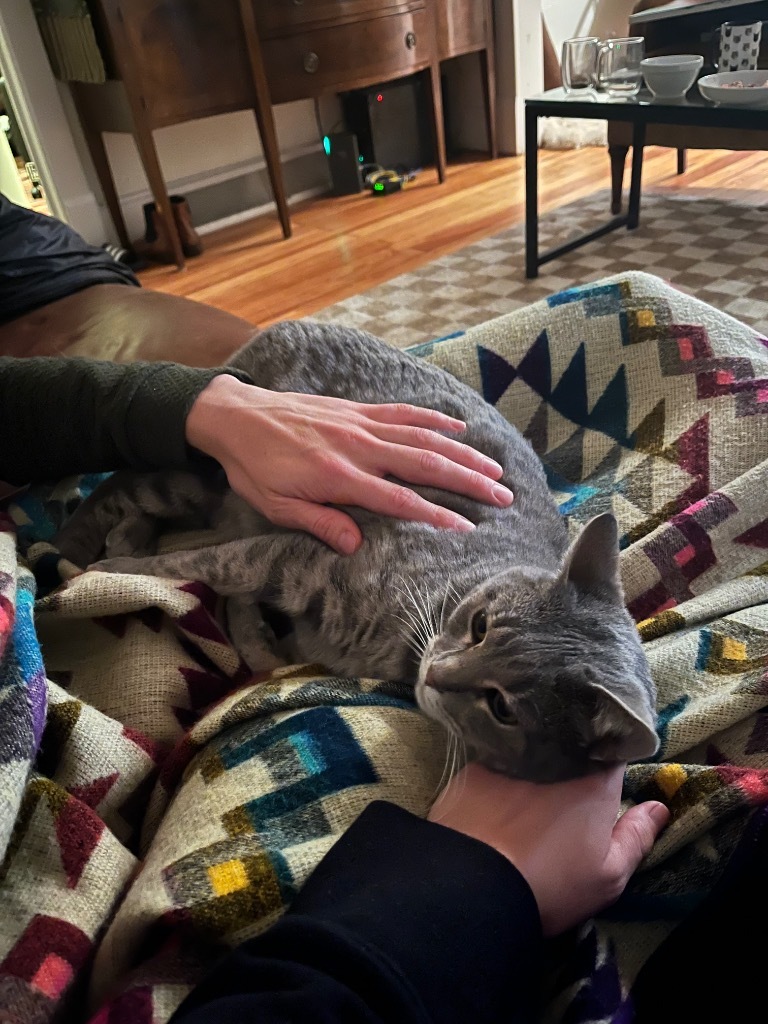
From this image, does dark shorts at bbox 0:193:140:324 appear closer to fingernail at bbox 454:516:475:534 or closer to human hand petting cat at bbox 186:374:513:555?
human hand petting cat at bbox 186:374:513:555

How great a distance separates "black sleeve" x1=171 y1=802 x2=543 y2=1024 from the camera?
450mm

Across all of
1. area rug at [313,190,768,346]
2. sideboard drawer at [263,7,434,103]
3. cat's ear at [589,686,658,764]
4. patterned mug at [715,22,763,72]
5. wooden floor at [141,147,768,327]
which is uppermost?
sideboard drawer at [263,7,434,103]

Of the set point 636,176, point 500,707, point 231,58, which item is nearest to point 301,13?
point 231,58

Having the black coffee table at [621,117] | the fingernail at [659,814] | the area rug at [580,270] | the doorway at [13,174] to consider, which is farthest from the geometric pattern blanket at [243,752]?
the doorway at [13,174]

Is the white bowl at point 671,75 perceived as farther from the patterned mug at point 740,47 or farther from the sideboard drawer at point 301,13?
the sideboard drawer at point 301,13

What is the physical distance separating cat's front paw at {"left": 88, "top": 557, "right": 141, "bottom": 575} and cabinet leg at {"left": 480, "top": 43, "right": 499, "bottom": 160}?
12.3 feet

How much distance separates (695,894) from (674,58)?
2389 millimetres

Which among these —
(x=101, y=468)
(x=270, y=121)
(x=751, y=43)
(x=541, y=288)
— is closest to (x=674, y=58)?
(x=751, y=43)

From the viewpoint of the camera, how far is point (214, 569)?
0.96 meters

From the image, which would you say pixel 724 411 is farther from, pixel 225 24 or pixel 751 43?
pixel 225 24

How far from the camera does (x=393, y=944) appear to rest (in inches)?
19.9

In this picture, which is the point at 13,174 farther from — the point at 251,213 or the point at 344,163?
the point at 344,163

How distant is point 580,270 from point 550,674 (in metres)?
2.27

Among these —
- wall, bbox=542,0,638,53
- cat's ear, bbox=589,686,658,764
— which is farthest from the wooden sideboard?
cat's ear, bbox=589,686,658,764
